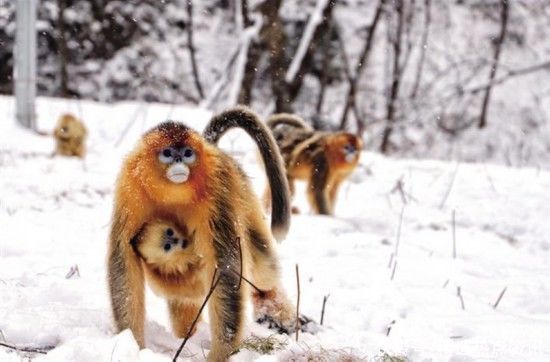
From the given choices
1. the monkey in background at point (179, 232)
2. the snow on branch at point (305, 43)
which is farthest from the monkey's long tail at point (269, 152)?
the snow on branch at point (305, 43)

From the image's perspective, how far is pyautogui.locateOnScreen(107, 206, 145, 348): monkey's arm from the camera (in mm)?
→ 2516

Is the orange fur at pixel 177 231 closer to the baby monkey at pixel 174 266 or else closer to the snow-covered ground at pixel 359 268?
the baby monkey at pixel 174 266

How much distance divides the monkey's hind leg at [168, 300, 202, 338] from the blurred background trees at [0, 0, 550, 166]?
1300cm

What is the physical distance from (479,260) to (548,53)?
16598 millimetres

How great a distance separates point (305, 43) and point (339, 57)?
27.4ft

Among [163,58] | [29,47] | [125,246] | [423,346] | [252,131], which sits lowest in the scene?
[423,346]

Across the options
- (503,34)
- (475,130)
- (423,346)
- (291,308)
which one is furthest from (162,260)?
(475,130)

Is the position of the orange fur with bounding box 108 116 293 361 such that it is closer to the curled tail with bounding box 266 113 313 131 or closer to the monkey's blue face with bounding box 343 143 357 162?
the curled tail with bounding box 266 113 313 131

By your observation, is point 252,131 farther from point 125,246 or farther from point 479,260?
point 479,260

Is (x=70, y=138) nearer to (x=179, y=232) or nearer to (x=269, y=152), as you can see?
(x=269, y=152)

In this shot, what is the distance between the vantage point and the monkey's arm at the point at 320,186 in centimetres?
666

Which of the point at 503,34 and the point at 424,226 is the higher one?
the point at 503,34

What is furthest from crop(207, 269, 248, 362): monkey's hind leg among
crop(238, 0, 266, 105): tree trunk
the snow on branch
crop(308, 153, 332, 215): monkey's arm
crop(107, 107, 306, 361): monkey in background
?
crop(238, 0, 266, 105): tree trunk

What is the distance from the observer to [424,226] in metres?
5.95
